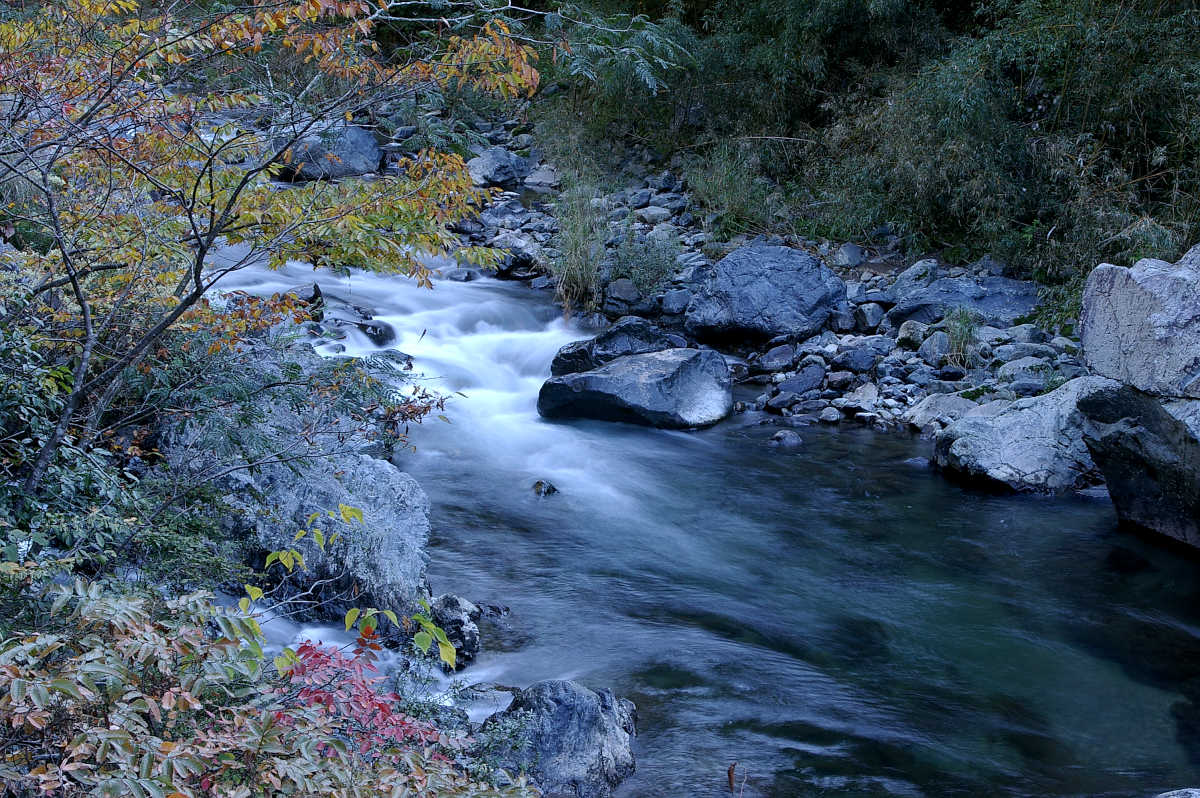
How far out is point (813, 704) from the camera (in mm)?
5152

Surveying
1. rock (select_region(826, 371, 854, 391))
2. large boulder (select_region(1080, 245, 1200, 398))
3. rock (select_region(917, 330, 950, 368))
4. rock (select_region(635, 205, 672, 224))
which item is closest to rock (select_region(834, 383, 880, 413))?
rock (select_region(826, 371, 854, 391))

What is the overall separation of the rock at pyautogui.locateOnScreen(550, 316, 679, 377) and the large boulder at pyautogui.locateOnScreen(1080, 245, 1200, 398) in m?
5.09

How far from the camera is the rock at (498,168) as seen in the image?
17531 millimetres

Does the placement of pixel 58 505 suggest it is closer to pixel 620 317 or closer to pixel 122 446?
pixel 122 446

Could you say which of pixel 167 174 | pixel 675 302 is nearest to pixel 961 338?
pixel 675 302

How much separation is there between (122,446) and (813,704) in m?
4.25

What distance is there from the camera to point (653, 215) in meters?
15.5

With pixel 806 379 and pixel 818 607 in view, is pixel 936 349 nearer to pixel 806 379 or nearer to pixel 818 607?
pixel 806 379

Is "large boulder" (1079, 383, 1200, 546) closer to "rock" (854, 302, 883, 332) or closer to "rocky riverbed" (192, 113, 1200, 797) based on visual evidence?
"rocky riverbed" (192, 113, 1200, 797)

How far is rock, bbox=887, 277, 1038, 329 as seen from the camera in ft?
38.4

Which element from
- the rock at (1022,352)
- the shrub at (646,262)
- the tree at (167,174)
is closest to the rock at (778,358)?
the shrub at (646,262)

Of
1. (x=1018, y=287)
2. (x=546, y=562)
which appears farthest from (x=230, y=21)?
(x=1018, y=287)

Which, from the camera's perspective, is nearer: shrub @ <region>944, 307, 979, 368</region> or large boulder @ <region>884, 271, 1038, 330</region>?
shrub @ <region>944, 307, 979, 368</region>

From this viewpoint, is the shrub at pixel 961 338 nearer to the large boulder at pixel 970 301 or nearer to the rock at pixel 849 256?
the large boulder at pixel 970 301
